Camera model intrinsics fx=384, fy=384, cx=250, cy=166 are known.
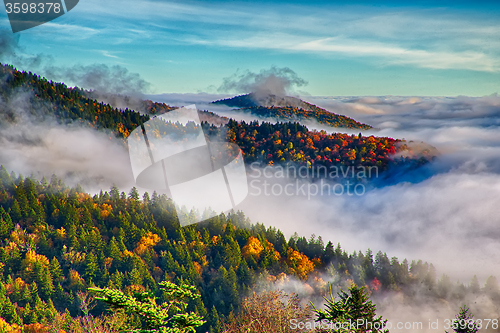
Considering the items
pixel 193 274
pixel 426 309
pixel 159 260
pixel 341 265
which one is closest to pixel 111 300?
pixel 193 274

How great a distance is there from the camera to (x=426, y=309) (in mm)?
130500

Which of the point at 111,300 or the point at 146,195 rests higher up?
the point at 111,300

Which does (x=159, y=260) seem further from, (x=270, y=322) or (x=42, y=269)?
(x=270, y=322)

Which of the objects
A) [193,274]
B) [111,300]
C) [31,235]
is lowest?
[193,274]

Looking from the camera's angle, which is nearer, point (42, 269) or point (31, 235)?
point (42, 269)

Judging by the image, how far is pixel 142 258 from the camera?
108 meters

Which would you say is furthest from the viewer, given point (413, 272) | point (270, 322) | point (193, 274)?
point (413, 272)

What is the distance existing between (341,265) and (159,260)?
57150mm

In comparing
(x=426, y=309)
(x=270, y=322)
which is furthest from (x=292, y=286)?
(x=270, y=322)

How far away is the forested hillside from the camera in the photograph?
→ 285 ft

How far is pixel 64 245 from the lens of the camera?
106750mm

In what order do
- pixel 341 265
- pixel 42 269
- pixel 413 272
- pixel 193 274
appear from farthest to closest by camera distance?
pixel 413 272
pixel 341 265
pixel 193 274
pixel 42 269

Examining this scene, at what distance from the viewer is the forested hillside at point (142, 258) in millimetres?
86875

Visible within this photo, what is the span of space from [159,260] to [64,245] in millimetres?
26262
